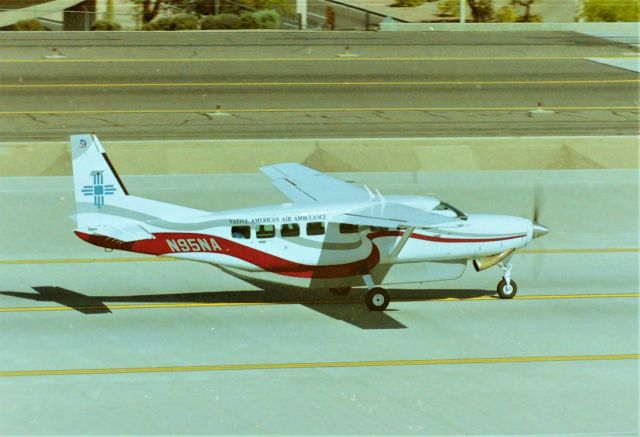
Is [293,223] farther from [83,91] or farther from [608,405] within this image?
[83,91]

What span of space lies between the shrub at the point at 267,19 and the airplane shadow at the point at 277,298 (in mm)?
29643

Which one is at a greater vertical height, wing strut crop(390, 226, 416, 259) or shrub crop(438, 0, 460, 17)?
shrub crop(438, 0, 460, 17)

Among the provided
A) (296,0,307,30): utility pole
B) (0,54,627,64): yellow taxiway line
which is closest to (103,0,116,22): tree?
(0,54,627,64): yellow taxiway line

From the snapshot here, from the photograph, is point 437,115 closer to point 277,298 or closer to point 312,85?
point 312,85

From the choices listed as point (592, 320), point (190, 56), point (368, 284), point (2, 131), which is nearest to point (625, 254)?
point (592, 320)

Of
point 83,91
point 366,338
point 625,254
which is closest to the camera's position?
point 366,338

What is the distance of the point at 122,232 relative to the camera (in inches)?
739

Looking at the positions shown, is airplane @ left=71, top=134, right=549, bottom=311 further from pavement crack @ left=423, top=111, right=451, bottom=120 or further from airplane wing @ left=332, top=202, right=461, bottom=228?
pavement crack @ left=423, top=111, right=451, bottom=120

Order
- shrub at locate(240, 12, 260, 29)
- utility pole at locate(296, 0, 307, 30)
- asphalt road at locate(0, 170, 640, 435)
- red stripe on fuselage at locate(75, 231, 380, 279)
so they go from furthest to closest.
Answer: utility pole at locate(296, 0, 307, 30), shrub at locate(240, 12, 260, 29), red stripe on fuselage at locate(75, 231, 380, 279), asphalt road at locate(0, 170, 640, 435)

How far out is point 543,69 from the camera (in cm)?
4225

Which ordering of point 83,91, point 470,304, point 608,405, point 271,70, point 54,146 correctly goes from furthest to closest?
point 271,70 < point 83,91 < point 54,146 < point 470,304 < point 608,405

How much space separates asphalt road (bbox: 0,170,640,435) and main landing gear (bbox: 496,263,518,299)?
0.69 feet

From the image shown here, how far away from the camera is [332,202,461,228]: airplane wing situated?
17969mm

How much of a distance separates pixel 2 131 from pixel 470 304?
17576 mm
